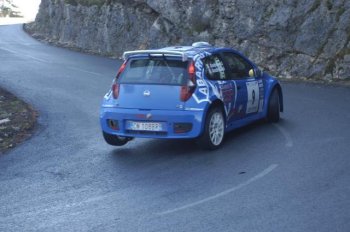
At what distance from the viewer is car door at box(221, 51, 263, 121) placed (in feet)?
36.6

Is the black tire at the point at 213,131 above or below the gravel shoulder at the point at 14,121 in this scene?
above

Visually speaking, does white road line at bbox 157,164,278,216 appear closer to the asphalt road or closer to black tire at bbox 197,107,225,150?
the asphalt road

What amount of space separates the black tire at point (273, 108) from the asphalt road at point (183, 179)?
18 centimetres

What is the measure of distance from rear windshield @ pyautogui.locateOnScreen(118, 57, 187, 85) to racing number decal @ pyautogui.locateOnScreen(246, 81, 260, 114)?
1781mm

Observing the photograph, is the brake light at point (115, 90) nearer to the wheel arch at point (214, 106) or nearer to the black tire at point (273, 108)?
the wheel arch at point (214, 106)

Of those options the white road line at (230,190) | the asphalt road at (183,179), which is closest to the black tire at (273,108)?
the asphalt road at (183,179)

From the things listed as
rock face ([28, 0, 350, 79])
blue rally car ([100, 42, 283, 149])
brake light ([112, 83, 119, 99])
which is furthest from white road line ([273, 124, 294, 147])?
rock face ([28, 0, 350, 79])

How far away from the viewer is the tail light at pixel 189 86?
32.8 feet

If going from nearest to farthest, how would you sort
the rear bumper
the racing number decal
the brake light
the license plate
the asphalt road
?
the asphalt road
the rear bumper
the license plate
the brake light
the racing number decal

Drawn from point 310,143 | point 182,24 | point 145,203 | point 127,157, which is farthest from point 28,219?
point 182,24

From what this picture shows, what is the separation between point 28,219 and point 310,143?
16.9 ft

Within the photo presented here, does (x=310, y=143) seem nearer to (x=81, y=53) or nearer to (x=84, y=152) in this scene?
(x=84, y=152)

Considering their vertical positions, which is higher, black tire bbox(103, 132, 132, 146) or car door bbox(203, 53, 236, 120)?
car door bbox(203, 53, 236, 120)

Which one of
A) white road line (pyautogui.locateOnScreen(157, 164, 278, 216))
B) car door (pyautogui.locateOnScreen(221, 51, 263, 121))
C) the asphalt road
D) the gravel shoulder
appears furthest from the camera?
the gravel shoulder
